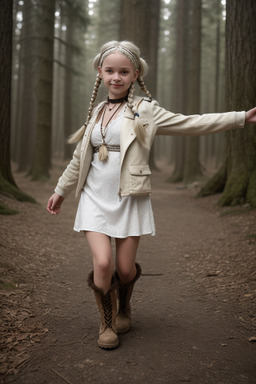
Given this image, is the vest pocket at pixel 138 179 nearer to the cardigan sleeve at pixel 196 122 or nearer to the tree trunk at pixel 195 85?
the cardigan sleeve at pixel 196 122

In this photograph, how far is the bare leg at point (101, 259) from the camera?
296 centimetres

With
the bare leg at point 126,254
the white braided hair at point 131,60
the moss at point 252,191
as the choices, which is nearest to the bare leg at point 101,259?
the bare leg at point 126,254

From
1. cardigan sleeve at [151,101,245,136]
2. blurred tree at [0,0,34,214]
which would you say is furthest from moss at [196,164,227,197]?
cardigan sleeve at [151,101,245,136]

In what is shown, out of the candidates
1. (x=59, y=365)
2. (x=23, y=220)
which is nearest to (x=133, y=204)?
(x=59, y=365)

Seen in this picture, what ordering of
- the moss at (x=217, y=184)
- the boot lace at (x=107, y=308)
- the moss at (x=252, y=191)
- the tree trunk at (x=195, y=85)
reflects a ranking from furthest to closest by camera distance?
the tree trunk at (x=195, y=85), the moss at (x=217, y=184), the moss at (x=252, y=191), the boot lace at (x=107, y=308)

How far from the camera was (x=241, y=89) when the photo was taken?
827 cm

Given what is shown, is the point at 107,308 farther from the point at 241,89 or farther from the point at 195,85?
the point at 195,85

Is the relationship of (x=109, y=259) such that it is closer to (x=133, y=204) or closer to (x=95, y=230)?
(x=95, y=230)

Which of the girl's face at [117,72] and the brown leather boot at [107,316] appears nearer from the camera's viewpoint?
the brown leather boot at [107,316]

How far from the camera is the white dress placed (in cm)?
310

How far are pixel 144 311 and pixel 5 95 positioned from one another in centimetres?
635

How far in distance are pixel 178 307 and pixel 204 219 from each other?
481cm

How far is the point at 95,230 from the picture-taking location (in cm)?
307

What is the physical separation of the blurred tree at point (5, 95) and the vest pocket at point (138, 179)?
5.99 m
